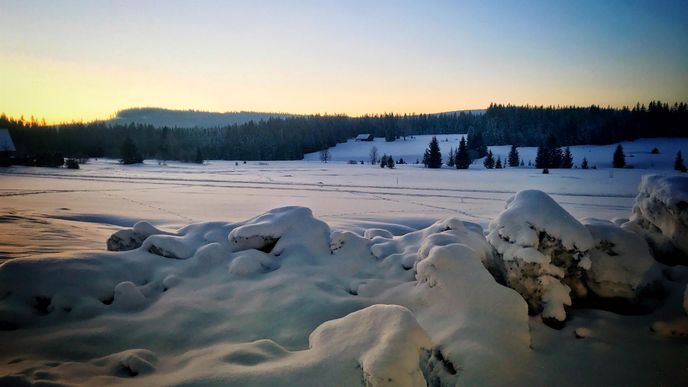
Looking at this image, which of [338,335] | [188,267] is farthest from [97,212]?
[338,335]

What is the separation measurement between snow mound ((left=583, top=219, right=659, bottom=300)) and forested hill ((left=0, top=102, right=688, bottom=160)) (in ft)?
237

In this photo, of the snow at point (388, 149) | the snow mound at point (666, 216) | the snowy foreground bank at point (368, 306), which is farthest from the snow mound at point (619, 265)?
the snow at point (388, 149)

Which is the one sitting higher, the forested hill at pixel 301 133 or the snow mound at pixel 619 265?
the forested hill at pixel 301 133

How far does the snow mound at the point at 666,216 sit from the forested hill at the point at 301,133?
237ft

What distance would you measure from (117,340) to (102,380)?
81cm

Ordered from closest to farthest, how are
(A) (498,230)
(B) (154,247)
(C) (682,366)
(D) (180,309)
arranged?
(C) (682,366) → (D) (180,309) → (A) (498,230) → (B) (154,247)

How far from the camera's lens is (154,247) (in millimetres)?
6098

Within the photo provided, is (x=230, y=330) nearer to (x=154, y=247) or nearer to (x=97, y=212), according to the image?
(x=154, y=247)

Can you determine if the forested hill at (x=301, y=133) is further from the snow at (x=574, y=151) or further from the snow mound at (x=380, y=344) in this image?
the snow mound at (x=380, y=344)

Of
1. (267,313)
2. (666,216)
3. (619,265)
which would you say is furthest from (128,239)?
(666,216)

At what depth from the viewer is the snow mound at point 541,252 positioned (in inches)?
191

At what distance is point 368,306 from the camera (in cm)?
468

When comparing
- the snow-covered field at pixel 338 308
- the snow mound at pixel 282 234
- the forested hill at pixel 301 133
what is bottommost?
the snow-covered field at pixel 338 308

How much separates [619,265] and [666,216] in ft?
4.31
